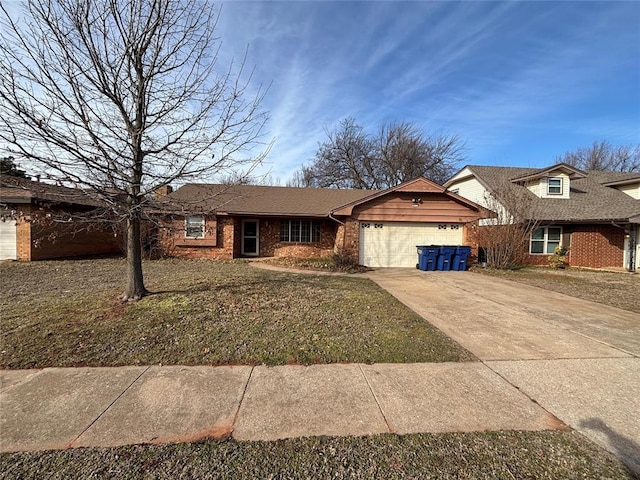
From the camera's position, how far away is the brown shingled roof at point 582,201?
14.1 m

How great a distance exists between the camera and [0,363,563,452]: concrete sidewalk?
246 centimetres

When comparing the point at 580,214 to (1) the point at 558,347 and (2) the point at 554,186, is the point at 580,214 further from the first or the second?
(1) the point at 558,347

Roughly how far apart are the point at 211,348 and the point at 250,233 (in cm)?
1207

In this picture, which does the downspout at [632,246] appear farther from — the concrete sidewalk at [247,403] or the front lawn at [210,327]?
the concrete sidewalk at [247,403]

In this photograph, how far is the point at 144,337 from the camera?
4336mm

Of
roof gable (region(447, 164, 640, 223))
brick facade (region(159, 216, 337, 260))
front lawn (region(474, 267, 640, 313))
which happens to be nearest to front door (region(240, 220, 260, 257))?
brick facade (region(159, 216, 337, 260))

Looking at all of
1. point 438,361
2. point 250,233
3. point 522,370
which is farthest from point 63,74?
point 250,233

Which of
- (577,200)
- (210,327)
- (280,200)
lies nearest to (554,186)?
(577,200)

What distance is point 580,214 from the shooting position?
576 inches

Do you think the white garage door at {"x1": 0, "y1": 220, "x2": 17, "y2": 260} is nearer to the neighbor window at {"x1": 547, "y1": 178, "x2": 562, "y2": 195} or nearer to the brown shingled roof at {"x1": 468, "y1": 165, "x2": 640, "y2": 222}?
the brown shingled roof at {"x1": 468, "y1": 165, "x2": 640, "y2": 222}

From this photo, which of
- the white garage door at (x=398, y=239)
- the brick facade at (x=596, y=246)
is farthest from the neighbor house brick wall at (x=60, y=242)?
the brick facade at (x=596, y=246)

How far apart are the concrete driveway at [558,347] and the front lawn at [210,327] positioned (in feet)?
2.12

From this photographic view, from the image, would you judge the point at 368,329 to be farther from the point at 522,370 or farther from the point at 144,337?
the point at 144,337

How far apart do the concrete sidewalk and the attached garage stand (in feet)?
32.1
